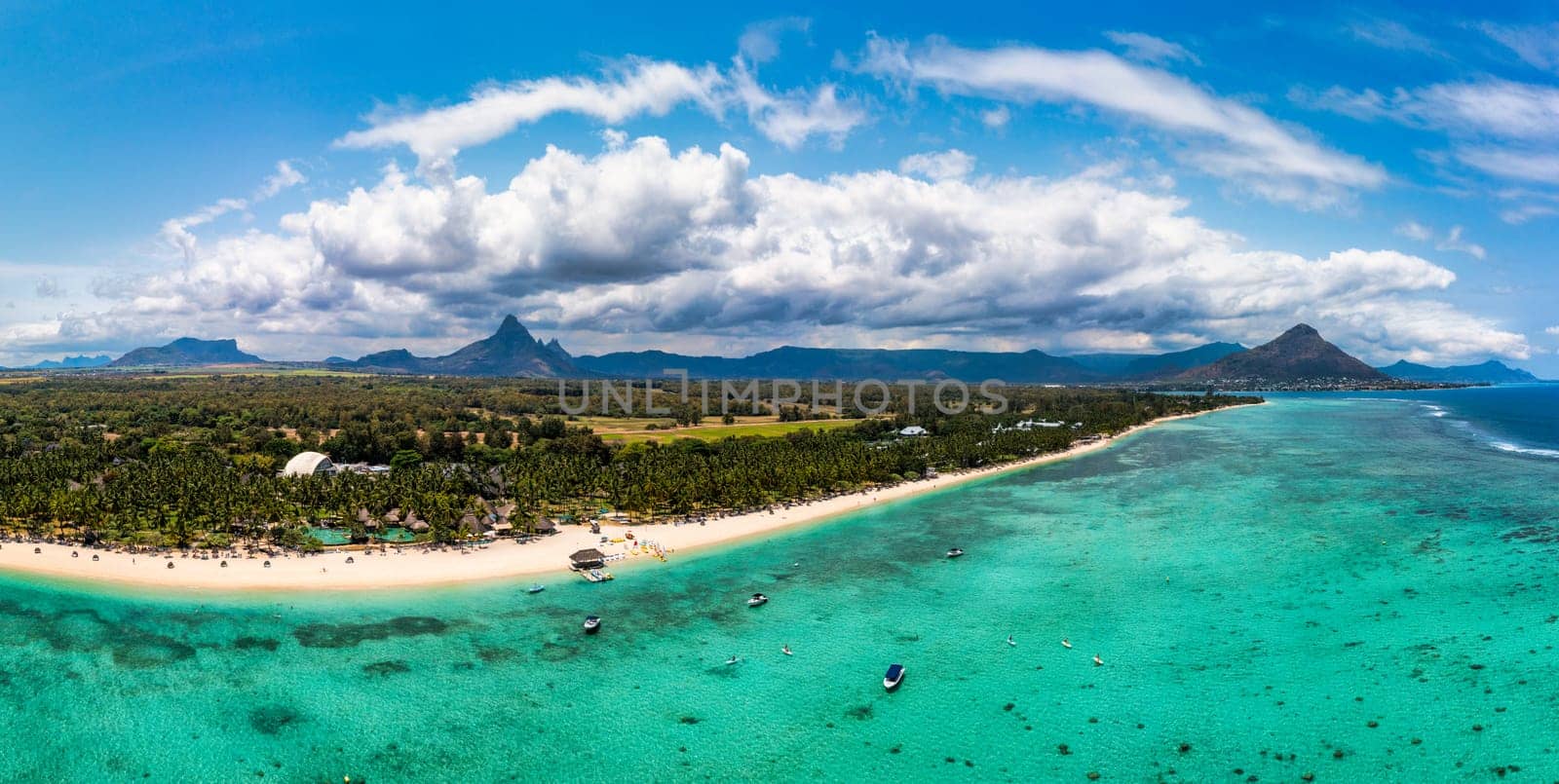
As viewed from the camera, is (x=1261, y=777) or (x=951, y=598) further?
(x=951, y=598)

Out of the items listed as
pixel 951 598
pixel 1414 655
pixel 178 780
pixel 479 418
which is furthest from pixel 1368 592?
pixel 479 418

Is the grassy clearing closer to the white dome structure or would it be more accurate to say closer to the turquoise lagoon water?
the white dome structure

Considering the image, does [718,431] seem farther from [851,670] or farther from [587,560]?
[851,670]

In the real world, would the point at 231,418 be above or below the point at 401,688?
above

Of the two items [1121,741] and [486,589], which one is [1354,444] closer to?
[1121,741]

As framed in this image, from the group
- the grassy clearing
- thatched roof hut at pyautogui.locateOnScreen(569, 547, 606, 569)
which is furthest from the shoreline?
the grassy clearing

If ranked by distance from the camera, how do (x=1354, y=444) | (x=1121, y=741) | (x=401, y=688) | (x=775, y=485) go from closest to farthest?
1. (x=1121, y=741)
2. (x=401, y=688)
3. (x=775, y=485)
4. (x=1354, y=444)

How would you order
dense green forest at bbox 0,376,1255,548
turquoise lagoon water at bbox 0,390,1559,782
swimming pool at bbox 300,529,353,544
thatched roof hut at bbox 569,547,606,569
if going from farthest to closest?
swimming pool at bbox 300,529,353,544, dense green forest at bbox 0,376,1255,548, thatched roof hut at bbox 569,547,606,569, turquoise lagoon water at bbox 0,390,1559,782
